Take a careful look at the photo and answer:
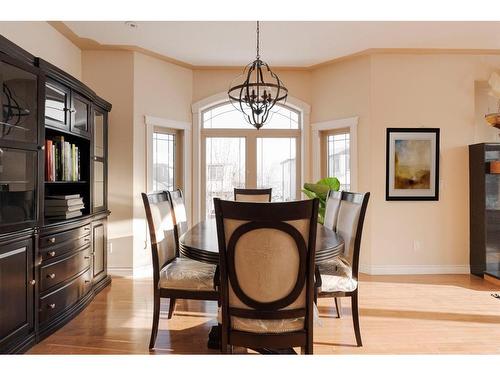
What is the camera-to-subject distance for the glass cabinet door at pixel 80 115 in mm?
3260

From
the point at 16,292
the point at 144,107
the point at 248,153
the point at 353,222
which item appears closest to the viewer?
the point at 16,292

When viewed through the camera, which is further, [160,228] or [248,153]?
[248,153]

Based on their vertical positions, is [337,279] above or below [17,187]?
below

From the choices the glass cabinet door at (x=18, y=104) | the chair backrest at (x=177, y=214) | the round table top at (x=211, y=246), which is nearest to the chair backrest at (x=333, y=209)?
the round table top at (x=211, y=246)

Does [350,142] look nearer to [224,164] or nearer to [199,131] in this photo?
[224,164]

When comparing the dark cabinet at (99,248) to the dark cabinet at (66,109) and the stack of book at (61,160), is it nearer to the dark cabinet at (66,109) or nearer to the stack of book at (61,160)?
the stack of book at (61,160)

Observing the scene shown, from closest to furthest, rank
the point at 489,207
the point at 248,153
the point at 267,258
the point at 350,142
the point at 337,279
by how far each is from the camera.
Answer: the point at 267,258
the point at 337,279
the point at 489,207
the point at 350,142
the point at 248,153

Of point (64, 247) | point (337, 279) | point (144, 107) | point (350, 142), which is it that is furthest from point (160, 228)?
point (350, 142)

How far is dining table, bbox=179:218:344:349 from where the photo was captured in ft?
6.62

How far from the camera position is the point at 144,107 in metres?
4.45

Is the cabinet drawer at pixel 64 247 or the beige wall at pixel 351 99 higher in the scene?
the beige wall at pixel 351 99

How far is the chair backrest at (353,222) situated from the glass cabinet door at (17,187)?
2.32 m

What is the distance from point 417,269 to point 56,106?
443 centimetres

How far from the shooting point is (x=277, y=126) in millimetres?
5215
